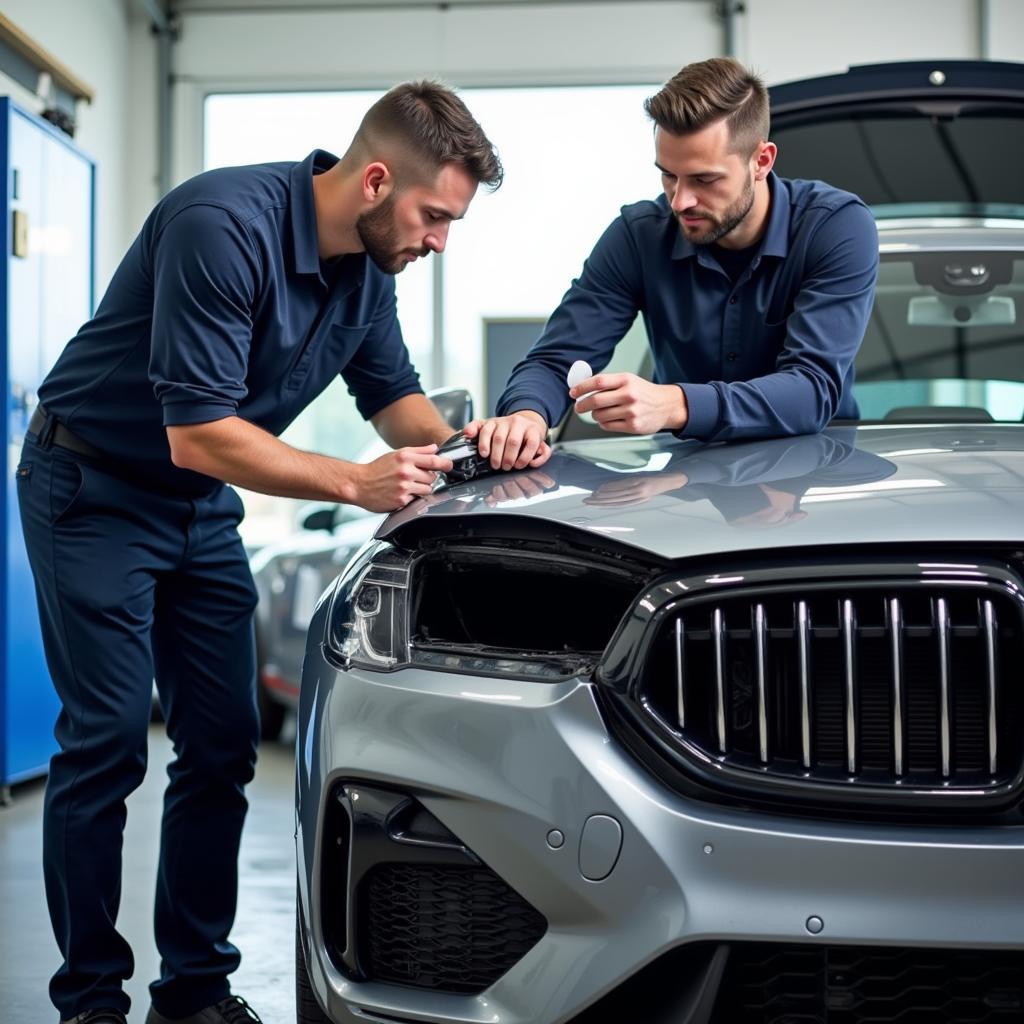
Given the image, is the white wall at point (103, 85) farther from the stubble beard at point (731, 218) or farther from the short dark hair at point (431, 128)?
the stubble beard at point (731, 218)

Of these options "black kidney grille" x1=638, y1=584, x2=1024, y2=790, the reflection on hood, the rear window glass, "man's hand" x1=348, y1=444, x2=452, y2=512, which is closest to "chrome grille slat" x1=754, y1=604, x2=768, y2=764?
"black kidney grille" x1=638, y1=584, x2=1024, y2=790

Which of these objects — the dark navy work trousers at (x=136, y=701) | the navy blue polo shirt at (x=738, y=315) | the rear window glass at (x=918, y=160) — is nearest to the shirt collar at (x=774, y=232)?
the navy blue polo shirt at (x=738, y=315)

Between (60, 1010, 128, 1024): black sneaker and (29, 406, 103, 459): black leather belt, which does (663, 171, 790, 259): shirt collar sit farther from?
(60, 1010, 128, 1024): black sneaker

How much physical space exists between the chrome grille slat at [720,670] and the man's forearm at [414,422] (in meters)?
1.15

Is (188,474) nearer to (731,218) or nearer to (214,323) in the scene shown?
(214,323)

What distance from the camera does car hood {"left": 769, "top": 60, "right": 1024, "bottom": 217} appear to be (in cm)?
281

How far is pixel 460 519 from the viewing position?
1.58 meters

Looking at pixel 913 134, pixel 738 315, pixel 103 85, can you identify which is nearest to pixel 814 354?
pixel 738 315

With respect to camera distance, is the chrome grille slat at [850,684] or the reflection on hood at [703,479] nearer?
the chrome grille slat at [850,684]

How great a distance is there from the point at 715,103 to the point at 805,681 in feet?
3.72

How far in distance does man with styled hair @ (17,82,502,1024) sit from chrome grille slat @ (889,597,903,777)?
31.7 inches

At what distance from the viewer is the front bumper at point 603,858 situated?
1.31 metres

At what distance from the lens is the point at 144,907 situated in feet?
10.2

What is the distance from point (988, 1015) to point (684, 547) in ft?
1.86
